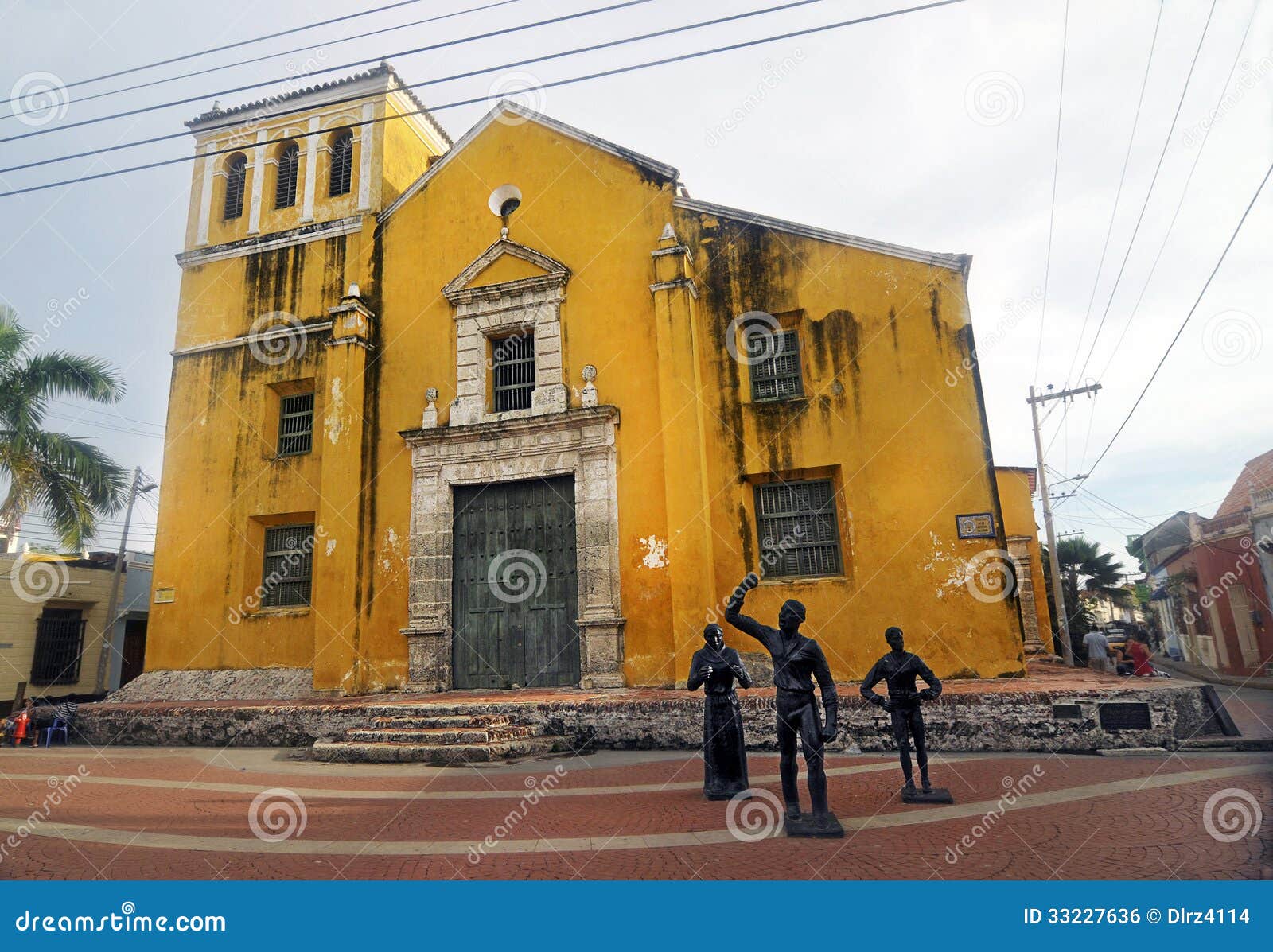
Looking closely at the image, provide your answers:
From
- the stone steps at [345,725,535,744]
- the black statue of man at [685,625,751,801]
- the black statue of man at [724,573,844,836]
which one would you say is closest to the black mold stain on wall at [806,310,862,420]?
the black statue of man at [685,625,751,801]

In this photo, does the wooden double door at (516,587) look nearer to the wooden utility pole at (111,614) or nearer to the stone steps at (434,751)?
the stone steps at (434,751)

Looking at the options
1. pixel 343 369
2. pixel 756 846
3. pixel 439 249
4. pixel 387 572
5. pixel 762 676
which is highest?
pixel 439 249

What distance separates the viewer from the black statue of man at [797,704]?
5051mm

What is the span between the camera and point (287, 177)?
48.0ft

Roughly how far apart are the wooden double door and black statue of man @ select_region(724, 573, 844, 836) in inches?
231

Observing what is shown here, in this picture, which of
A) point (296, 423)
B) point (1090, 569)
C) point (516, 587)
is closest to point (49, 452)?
point (296, 423)

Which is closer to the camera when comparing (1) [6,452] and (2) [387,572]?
(2) [387,572]

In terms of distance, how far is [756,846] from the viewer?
4.73m

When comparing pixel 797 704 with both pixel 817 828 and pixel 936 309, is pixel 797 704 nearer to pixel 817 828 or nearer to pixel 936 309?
pixel 817 828

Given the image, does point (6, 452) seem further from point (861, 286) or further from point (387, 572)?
point (861, 286)

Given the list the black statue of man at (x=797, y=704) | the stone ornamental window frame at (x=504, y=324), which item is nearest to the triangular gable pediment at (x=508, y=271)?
the stone ornamental window frame at (x=504, y=324)

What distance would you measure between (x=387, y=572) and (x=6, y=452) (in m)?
7.64

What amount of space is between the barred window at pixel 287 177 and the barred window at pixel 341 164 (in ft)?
2.34

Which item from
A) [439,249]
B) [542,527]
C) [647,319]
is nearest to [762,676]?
[542,527]
